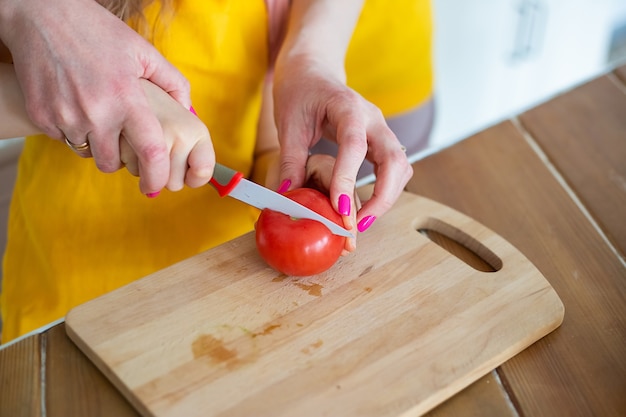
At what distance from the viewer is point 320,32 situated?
1235 mm

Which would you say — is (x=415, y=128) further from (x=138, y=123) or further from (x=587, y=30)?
(x=587, y=30)

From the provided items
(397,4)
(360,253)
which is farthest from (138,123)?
(397,4)

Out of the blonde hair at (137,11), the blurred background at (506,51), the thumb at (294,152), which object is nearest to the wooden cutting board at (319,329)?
the thumb at (294,152)

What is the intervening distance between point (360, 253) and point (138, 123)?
0.38 meters

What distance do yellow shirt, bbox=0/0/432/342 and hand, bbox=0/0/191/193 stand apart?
0.24 metres

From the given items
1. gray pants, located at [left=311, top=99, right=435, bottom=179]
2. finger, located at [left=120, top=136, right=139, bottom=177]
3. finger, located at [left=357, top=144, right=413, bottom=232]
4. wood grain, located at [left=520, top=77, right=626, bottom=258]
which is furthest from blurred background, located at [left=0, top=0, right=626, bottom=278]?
finger, located at [left=120, top=136, right=139, bottom=177]

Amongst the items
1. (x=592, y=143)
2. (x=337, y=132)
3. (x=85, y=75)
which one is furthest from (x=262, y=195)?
(x=592, y=143)

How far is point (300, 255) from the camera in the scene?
0.99 meters

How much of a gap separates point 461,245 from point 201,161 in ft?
1.47

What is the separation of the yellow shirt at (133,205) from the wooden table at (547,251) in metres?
0.32

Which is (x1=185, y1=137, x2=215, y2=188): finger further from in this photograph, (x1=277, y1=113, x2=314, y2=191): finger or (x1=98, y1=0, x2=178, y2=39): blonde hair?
(x1=98, y1=0, x2=178, y2=39): blonde hair

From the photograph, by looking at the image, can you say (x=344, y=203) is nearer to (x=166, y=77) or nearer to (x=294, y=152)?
(x=294, y=152)

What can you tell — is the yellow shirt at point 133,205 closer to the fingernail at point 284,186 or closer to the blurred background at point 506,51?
the fingernail at point 284,186

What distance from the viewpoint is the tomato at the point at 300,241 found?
39.0 inches
